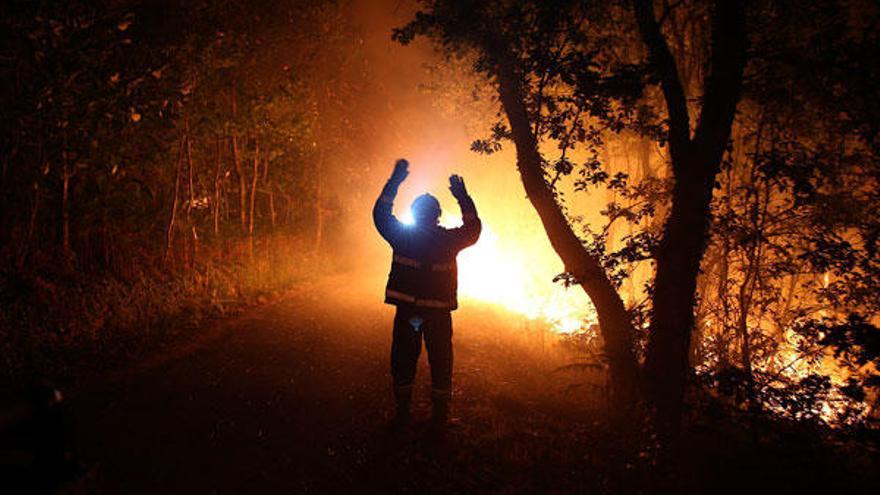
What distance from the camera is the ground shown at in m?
4.67

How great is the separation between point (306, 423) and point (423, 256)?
2.34 meters

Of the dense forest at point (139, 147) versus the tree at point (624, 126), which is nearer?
the tree at point (624, 126)

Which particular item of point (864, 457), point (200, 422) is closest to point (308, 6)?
point (200, 422)

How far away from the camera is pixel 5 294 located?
328 inches

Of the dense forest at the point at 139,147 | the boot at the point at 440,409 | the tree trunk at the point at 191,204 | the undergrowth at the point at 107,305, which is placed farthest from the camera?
the tree trunk at the point at 191,204

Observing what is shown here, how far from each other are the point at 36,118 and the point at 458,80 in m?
10.4

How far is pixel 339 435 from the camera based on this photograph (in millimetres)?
5504

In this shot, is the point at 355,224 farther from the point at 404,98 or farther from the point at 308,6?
the point at 308,6

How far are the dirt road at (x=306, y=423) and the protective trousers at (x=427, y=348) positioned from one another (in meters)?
0.52

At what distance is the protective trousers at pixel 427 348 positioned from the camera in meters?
5.56

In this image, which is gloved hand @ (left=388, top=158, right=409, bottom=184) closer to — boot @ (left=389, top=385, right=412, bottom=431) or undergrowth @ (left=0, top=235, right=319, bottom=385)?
boot @ (left=389, top=385, right=412, bottom=431)

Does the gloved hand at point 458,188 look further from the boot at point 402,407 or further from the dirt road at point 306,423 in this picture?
the dirt road at point 306,423

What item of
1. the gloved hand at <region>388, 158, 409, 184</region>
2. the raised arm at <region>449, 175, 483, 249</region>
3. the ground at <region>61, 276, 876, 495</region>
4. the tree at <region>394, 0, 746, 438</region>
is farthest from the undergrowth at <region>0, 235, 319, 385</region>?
the tree at <region>394, 0, 746, 438</region>

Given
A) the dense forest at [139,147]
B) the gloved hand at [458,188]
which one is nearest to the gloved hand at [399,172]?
the gloved hand at [458,188]
